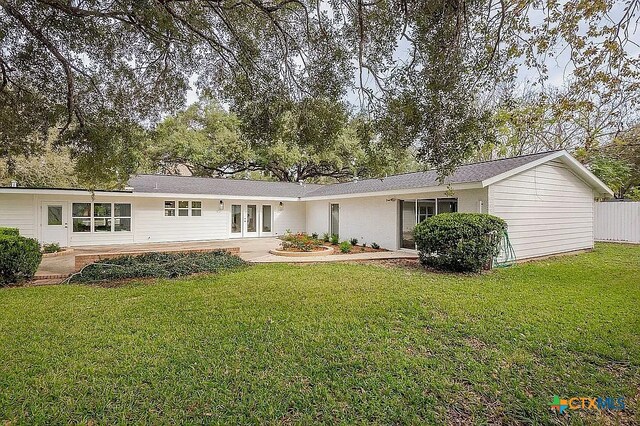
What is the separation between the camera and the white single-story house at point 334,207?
10.5 metres

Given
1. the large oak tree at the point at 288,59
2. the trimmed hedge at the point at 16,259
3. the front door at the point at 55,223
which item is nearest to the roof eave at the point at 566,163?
the large oak tree at the point at 288,59

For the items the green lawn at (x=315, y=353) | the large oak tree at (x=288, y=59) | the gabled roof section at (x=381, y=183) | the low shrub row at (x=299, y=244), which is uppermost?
the large oak tree at (x=288, y=59)

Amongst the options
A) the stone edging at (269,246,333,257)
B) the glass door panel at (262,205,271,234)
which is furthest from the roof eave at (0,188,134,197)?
the stone edging at (269,246,333,257)

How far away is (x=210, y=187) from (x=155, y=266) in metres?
9.33

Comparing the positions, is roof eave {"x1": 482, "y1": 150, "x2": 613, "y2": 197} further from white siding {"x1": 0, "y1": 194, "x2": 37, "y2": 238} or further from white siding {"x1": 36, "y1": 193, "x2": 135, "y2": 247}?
white siding {"x1": 0, "y1": 194, "x2": 37, "y2": 238}

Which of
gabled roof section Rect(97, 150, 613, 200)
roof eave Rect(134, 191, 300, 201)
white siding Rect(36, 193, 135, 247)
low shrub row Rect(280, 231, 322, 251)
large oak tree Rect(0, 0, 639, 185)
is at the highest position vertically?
large oak tree Rect(0, 0, 639, 185)

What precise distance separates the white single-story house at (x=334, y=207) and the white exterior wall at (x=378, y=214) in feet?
0.13

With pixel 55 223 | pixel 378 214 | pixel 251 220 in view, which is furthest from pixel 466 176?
pixel 55 223

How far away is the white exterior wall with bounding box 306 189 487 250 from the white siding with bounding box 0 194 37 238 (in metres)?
12.7

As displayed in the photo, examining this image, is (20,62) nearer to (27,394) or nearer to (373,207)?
(27,394)

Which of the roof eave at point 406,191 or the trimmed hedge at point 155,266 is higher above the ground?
the roof eave at point 406,191

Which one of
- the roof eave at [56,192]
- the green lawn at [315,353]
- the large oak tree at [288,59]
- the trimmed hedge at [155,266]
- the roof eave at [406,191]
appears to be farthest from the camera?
the roof eave at [56,192]

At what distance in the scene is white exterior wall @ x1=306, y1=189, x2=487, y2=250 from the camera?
34.1 ft

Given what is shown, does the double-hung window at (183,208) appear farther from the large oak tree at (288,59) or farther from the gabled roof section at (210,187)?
the large oak tree at (288,59)
